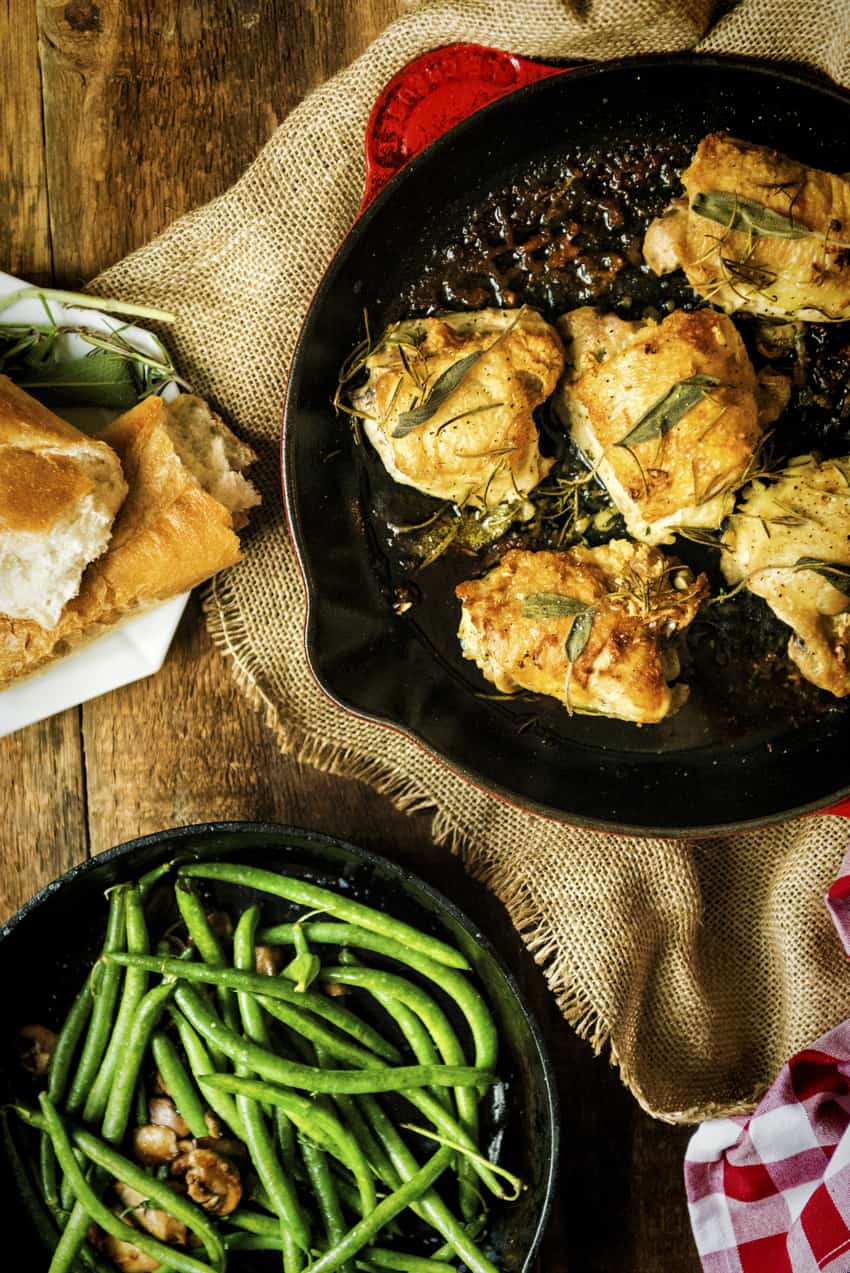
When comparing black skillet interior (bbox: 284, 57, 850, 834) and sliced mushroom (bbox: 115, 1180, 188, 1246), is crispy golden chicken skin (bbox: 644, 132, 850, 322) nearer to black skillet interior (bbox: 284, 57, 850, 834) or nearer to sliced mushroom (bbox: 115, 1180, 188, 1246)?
black skillet interior (bbox: 284, 57, 850, 834)

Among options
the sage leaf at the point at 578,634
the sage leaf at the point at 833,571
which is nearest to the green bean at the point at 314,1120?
the sage leaf at the point at 578,634

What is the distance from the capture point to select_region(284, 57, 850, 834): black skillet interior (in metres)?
2.64

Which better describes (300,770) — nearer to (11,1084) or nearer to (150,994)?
(150,994)

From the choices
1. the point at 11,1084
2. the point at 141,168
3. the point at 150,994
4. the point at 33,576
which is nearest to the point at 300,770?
the point at 150,994

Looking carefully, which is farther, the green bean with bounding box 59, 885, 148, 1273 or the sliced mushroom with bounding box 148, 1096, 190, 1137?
the sliced mushroom with bounding box 148, 1096, 190, 1137

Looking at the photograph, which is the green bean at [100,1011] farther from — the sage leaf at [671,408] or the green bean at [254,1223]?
the sage leaf at [671,408]

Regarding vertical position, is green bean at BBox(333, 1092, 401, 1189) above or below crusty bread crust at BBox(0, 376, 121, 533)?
below

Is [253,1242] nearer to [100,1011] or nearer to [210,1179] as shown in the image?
[210,1179]

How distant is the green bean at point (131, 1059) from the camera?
2.76m

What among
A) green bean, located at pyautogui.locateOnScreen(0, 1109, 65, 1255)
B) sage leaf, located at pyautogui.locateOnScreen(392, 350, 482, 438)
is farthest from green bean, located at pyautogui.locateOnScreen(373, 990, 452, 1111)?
sage leaf, located at pyautogui.locateOnScreen(392, 350, 482, 438)

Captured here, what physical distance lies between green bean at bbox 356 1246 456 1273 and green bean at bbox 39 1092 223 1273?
45 centimetres

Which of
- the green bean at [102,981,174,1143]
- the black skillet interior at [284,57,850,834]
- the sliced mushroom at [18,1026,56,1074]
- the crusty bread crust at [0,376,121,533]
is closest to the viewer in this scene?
the crusty bread crust at [0,376,121,533]

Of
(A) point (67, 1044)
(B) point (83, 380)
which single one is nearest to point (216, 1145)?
(A) point (67, 1044)

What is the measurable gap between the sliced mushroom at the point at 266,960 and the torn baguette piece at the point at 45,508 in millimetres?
1094
